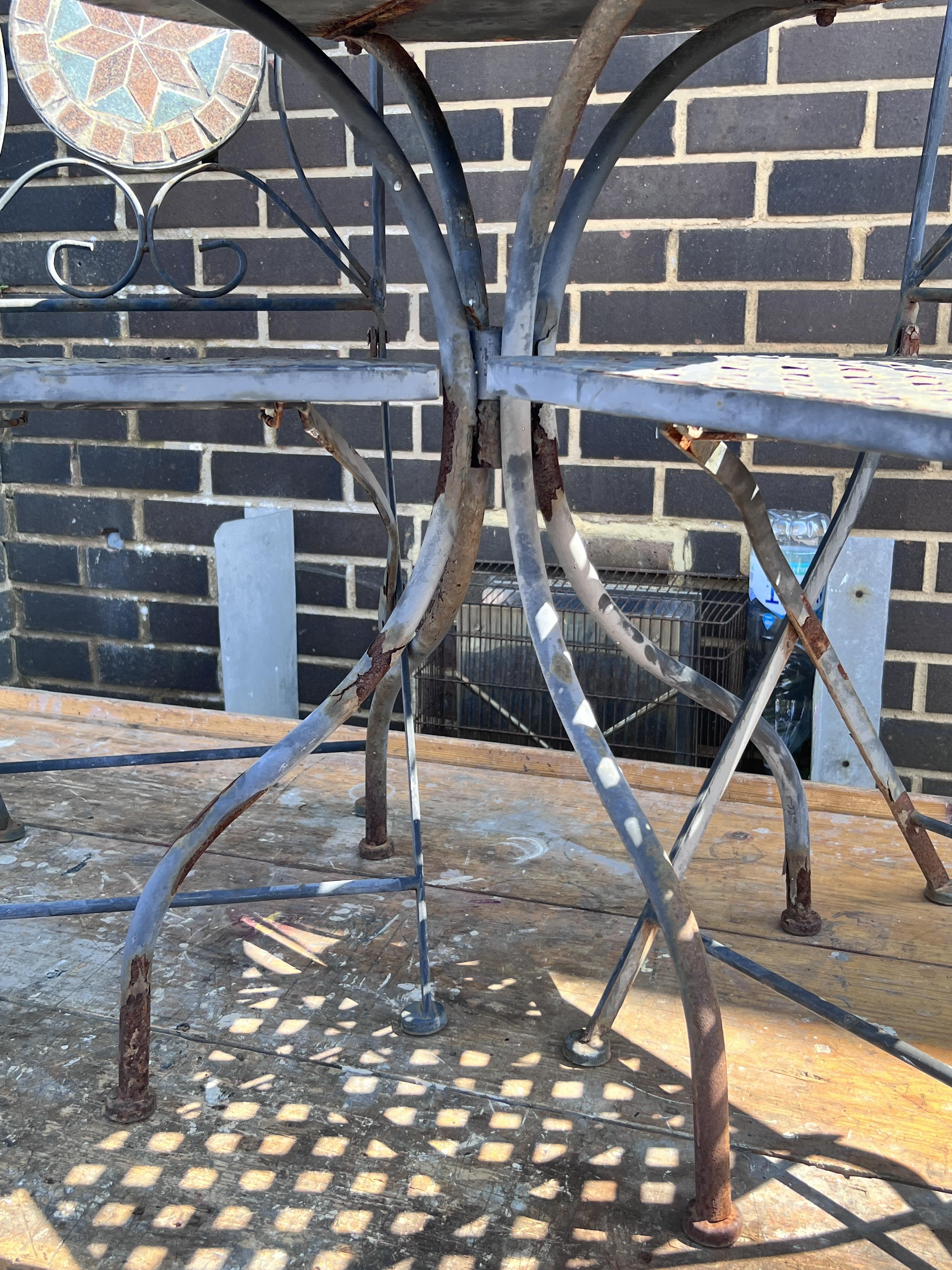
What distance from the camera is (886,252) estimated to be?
2.12m

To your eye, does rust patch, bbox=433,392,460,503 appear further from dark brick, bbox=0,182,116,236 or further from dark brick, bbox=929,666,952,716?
dark brick, bbox=0,182,116,236

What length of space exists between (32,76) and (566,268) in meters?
1.89

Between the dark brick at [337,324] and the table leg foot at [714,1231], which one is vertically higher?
the dark brick at [337,324]

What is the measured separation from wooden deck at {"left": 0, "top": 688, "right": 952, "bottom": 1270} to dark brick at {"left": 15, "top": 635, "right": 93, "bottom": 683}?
1203mm

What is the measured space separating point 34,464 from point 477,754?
1.54m

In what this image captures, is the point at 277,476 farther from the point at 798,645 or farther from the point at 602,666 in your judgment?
the point at 798,645

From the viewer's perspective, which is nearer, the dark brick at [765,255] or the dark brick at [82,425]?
the dark brick at [765,255]

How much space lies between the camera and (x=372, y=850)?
1.62 meters

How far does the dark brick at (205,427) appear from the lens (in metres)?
2.63

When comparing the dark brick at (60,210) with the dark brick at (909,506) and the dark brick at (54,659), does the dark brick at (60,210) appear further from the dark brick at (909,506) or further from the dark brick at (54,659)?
the dark brick at (909,506)

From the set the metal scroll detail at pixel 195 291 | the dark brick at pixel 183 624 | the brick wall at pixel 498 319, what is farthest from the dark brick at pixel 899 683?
the dark brick at pixel 183 624

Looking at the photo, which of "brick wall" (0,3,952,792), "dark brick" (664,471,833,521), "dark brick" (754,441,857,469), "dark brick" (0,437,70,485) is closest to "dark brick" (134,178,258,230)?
"brick wall" (0,3,952,792)

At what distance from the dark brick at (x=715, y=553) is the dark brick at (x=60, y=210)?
151 cm

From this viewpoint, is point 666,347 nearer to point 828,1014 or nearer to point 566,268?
point 566,268
